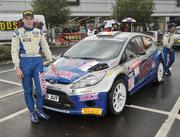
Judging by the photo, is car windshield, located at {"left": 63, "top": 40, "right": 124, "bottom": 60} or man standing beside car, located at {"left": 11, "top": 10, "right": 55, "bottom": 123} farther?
car windshield, located at {"left": 63, "top": 40, "right": 124, "bottom": 60}

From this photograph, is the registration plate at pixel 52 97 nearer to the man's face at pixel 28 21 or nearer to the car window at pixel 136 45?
the man's face at pixel 28 21

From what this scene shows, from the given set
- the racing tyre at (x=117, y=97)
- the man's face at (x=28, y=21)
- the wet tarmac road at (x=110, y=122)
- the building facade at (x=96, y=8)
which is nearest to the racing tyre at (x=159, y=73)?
the wet tarmac road at (x=110, y=122)

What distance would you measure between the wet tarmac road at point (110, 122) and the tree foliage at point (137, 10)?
73.2 ft

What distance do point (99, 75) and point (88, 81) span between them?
0.81 feet

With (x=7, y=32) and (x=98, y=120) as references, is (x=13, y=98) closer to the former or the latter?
(x=98, y=120)

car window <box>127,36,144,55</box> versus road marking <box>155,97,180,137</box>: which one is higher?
car window <box>127,36,144,55</box>

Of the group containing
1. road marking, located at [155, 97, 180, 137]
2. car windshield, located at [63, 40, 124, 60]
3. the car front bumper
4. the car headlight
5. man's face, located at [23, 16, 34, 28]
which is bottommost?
road marking, located at [155, 97, 180, 137]

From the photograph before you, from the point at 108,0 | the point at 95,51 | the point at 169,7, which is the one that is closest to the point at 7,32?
the point at 95,51

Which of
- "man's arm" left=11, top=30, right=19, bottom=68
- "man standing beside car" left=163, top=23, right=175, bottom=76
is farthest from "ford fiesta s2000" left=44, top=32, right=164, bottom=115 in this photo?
"man standing beside car" left=163, top=23, right=175, bottom=76

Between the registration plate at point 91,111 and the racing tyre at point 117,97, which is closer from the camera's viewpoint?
the registration plate at point 91,111

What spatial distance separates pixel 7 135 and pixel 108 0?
38038mm

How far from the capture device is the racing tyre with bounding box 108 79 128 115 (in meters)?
5.40

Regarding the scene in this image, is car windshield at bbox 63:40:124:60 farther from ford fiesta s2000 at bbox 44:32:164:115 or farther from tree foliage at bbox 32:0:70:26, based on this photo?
tree foliage at bbox 32:0:70:26

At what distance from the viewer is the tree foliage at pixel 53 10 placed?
→ 24016mm
